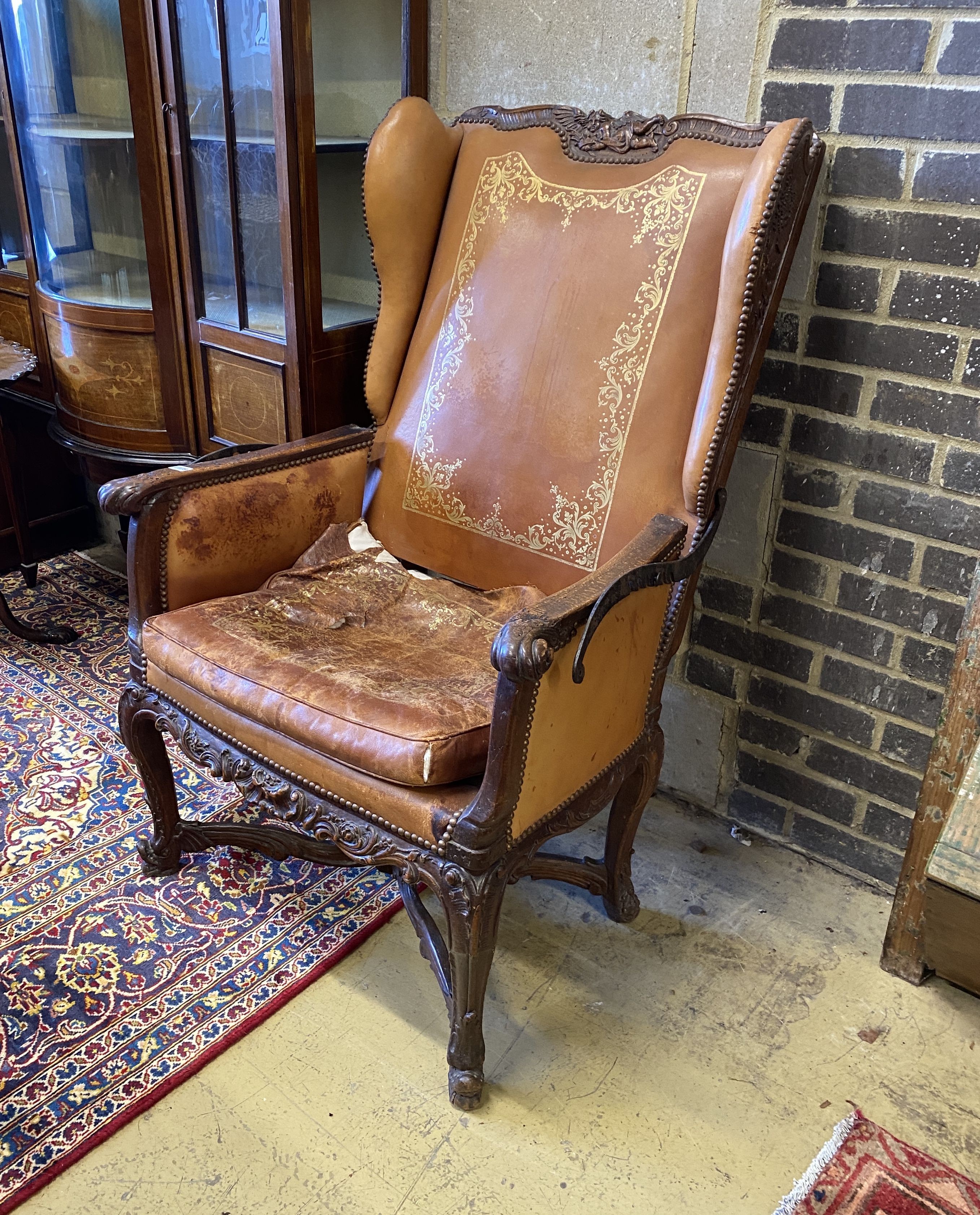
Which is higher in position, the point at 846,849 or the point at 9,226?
the point at 9,226

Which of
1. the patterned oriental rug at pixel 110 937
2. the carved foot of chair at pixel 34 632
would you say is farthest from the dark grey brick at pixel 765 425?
the carved foot of chair at pixel 34 632

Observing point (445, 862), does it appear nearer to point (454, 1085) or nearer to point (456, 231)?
point (454, 1085)

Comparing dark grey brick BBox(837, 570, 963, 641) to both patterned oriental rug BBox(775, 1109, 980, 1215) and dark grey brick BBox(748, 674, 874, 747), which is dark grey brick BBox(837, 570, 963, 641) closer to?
dark grey brick BBox(748, 674, 874, 747)

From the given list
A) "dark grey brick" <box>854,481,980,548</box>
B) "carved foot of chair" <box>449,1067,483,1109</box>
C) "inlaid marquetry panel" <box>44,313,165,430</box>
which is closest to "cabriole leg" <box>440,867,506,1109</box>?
"carved foot of chair" <box>449,1067,483,1109</box>

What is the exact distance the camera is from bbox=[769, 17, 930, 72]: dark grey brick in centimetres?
154

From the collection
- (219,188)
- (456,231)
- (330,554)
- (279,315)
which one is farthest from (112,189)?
(330,554)

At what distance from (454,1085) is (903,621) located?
1067 millimetres

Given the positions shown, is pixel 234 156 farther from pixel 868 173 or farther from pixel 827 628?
pixel 827 628

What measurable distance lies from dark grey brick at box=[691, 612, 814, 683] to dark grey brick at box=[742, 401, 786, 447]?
1.19 ft

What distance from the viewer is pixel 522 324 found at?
1.81m

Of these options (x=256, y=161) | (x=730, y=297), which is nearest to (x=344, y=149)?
(x=256, y=161)

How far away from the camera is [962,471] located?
1665 millimetres

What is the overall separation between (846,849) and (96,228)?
2154mm

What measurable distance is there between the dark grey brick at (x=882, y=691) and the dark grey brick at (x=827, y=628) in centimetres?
3
